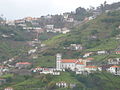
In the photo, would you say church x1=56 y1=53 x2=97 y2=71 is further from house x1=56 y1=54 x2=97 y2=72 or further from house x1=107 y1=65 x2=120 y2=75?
house x1=107 y1=65 x2=120 y2=75

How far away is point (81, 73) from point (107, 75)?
21.8ft

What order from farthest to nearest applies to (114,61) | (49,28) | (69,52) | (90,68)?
(49,28) → (69,52) → (114,61) → (90,68)

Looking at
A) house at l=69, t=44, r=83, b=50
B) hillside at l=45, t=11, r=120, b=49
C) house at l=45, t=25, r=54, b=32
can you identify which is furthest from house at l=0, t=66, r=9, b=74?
house at l=45, t=25, r=54, b=32

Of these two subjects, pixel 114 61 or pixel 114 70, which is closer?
pixel 114 70

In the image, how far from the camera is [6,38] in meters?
150

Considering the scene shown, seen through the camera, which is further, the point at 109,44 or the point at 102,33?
the point at 102,33

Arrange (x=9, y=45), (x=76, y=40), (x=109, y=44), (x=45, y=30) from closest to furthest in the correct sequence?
(x=109, y=44)
(x=76, y=40)
(x=9, y=45)
(x=45, y=30)

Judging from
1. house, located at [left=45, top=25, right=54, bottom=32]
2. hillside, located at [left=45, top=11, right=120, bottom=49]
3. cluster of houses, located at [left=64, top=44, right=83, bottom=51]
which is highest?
hillside, located at [left=45, top=11, right=120, bottom=49]

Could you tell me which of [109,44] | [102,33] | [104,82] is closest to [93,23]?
[102,33]

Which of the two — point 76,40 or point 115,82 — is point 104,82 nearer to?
point 115,82

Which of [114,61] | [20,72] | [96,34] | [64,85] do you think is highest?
[96,34]

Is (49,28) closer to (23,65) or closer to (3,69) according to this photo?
(23,65)

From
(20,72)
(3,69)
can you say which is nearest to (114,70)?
(20,72)

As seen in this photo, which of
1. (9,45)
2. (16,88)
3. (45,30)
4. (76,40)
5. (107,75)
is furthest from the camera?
(45,30)
